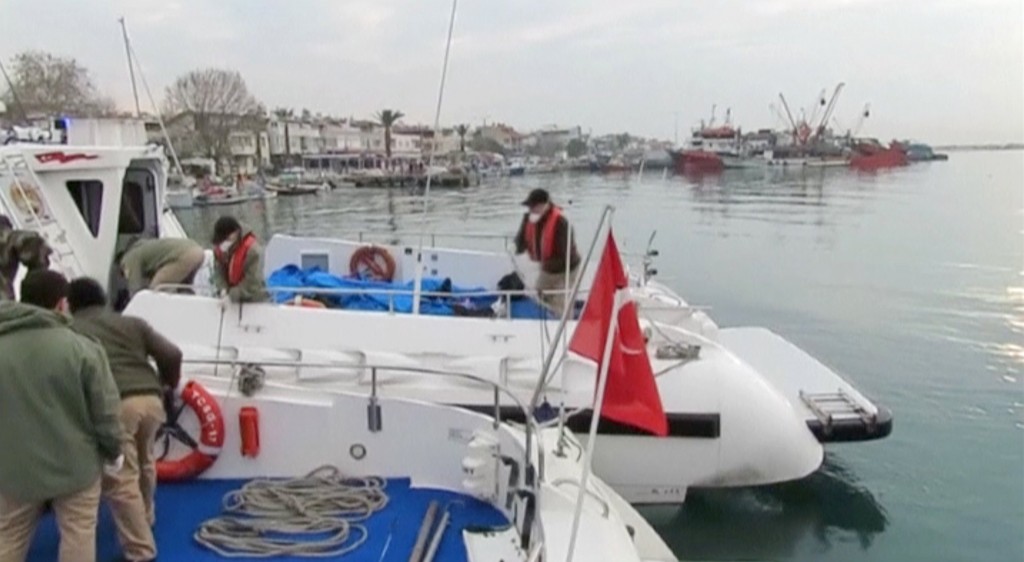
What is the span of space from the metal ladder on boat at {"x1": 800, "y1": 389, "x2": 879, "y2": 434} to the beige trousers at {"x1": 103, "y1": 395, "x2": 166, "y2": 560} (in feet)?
18.7

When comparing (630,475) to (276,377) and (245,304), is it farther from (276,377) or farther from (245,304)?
(245,304)

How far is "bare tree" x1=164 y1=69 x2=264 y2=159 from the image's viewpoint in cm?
6131

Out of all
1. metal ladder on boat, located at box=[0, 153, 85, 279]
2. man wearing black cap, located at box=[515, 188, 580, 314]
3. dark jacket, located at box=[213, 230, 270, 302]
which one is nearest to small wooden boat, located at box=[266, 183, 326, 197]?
metal ladder on boat, located at box=[0, 153, 85, 279]

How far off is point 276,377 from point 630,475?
10.0ft

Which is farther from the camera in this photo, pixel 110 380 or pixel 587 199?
pixel 587 199

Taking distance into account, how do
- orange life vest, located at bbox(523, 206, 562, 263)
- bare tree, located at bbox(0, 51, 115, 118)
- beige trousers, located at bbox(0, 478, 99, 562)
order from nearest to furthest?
1. beige trousers, located at bbox(0, 478, 99, 562)
2. orange life vest, located at bbox(523, 206, 562, 263)
3. bare tree, located at bbox(0, 51, 115, 118)

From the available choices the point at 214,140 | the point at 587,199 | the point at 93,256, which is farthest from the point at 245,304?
the point at 214,140

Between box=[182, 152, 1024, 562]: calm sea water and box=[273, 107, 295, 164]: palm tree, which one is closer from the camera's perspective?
box=[182, 152, 1024, 562]: calm sea water

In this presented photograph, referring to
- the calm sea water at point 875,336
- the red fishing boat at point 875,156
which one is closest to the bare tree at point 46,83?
the calm sea water at point 875,336

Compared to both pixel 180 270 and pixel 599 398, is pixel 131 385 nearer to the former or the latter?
pixel 599 398

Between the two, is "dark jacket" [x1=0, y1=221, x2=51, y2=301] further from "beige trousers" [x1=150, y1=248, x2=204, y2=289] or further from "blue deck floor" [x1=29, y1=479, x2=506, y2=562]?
"blue deck floor" [x1=29, y1=479, x2=506, y2=562]

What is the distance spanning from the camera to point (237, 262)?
6500mm

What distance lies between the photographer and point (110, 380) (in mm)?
3225

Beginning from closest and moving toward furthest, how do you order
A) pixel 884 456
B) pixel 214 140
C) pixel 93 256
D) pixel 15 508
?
pixel 15 508 < pixel 93 256 < pixel 884 456 < pixel 214 140
